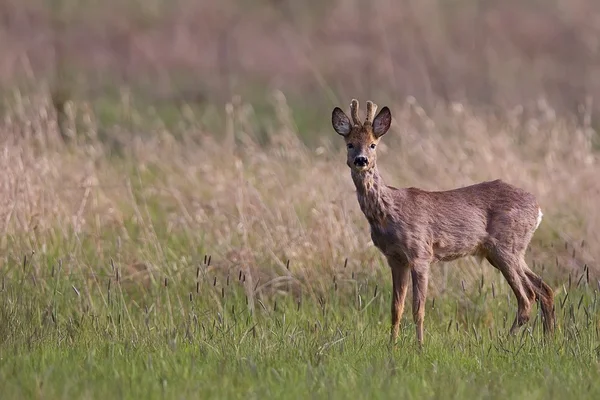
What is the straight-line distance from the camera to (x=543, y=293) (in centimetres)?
864

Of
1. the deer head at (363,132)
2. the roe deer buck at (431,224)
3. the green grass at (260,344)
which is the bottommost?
the green grass at (260,344)

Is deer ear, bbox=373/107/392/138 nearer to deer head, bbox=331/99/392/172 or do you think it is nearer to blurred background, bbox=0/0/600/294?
deer head, bbox=331/99/392/172

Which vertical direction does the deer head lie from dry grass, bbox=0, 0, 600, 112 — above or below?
below

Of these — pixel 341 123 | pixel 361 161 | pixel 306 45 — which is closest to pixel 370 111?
pixel 341 123

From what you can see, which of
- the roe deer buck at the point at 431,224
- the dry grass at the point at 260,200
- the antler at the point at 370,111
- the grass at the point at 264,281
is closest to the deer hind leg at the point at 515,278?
the roe deer buck at the point at 431,224

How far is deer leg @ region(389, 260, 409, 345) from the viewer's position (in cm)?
810

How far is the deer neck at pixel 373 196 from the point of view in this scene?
8.09 metres

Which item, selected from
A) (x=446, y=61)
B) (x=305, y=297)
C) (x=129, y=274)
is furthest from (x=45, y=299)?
(x=446, y=61)

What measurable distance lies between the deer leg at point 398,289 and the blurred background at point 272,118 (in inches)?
31.6

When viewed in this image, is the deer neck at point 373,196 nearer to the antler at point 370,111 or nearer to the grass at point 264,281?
the antler at point 370,111

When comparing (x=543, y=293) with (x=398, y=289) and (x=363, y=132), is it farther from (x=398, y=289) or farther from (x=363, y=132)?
(x=363, y=132)

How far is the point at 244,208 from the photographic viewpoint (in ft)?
34.1

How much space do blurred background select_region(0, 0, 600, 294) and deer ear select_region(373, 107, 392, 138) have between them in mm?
1333

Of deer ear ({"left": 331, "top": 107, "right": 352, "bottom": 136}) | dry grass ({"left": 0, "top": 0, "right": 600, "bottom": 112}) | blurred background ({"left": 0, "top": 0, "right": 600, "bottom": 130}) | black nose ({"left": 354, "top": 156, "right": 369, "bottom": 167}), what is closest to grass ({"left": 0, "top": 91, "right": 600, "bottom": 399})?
black nose ({"left": 354, "top": 156, "right": 369, "bottom": 167})
